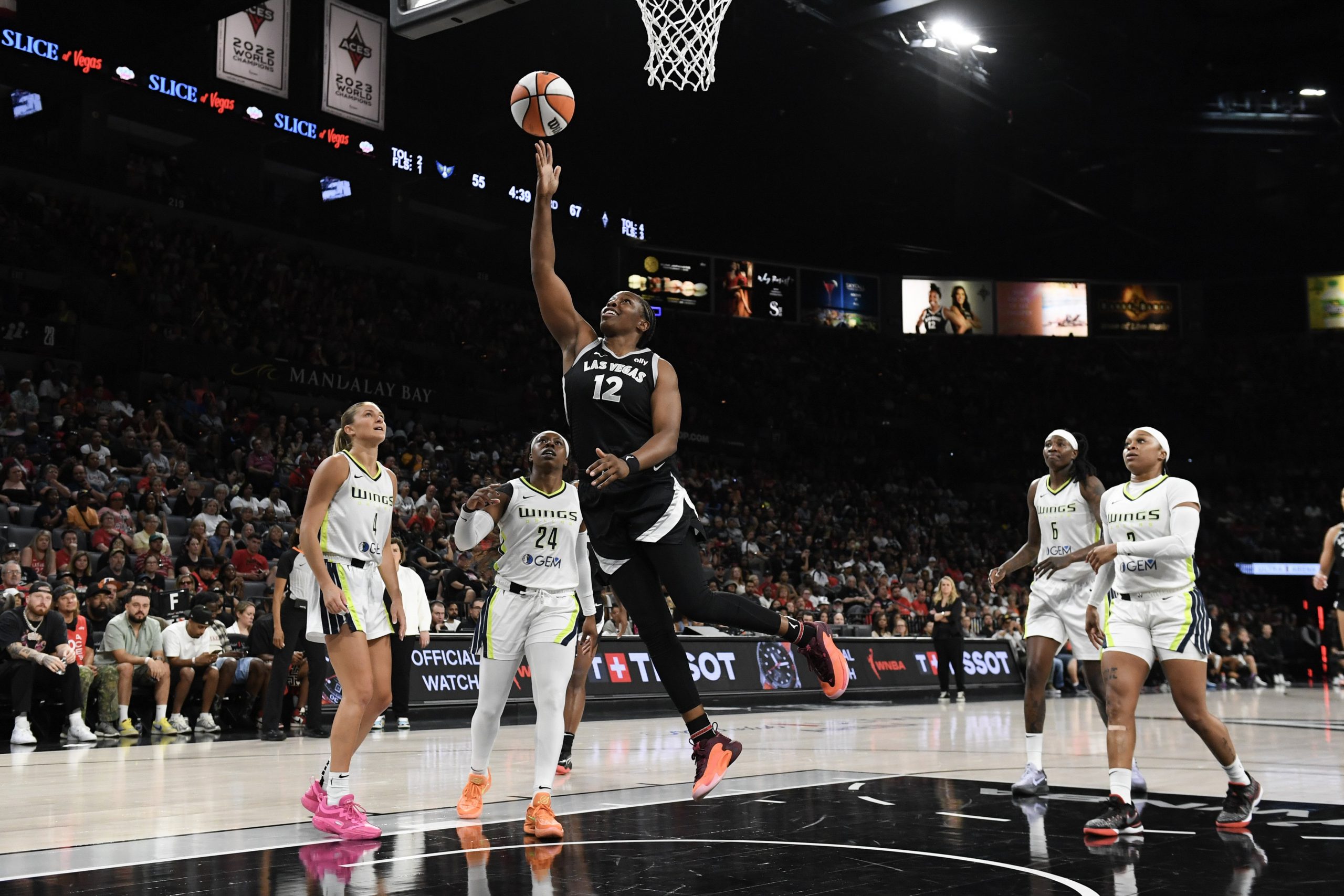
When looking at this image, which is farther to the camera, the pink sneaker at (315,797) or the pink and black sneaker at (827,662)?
the pink sneaker at (315,797)

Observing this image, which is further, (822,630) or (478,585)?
(478,585)

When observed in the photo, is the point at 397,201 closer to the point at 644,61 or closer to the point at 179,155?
the point at 179,155

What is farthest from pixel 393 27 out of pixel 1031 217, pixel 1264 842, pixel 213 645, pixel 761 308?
pixel 1031 217

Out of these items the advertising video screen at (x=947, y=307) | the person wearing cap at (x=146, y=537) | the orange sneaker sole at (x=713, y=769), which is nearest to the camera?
the orange sneaker sole at (x=713, y=769)

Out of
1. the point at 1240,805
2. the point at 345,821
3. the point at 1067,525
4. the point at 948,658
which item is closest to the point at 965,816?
the point at 1240,805

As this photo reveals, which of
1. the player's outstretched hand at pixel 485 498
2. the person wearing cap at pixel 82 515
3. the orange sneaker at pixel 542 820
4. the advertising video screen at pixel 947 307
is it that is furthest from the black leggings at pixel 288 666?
the advertising video screen at pixel 947 307

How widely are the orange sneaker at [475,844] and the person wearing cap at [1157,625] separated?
2902 millimetres

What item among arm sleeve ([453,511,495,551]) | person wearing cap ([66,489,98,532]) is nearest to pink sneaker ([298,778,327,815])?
arm sleeve ([453,511,495,551])

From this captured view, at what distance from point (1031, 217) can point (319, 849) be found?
35.8 meters

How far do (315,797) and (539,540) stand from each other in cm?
170

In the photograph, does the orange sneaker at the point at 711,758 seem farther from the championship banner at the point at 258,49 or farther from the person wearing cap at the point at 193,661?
the championship banner at the point at 258,49

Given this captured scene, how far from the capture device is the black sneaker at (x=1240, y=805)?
19.0 feet

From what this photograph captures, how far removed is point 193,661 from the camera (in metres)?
11.7

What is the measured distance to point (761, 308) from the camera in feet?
116
